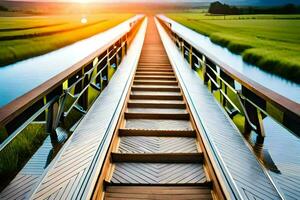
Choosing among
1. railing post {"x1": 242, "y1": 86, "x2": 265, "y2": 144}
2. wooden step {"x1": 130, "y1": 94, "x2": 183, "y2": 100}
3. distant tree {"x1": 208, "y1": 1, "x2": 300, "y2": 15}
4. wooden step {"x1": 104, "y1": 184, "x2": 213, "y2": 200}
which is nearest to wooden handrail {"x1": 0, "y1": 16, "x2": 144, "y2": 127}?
wooden step {"x1": 104, "y1": 184, "x2": 213, "y2": 200}

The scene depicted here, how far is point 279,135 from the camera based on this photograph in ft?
21.3

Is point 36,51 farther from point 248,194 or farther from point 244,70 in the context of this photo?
point 248,194

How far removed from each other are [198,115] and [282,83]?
445 inches

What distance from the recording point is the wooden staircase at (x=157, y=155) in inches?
129

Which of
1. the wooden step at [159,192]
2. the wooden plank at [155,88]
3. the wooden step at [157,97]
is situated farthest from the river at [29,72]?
the wooden step at [159,192]

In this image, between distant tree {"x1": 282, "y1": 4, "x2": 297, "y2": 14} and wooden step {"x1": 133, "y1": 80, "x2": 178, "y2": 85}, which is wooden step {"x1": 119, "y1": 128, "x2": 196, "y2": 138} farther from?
distant tree {"x1": 282, "y1": 4, "x2": 297, "y2": 14}

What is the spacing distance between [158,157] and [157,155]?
0.03 meters

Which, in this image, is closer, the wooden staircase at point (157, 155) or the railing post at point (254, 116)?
the wooden staircase at point (157, 155)

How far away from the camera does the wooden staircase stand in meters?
3.29

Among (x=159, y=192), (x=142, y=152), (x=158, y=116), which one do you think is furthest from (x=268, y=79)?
(x=159, y=192)

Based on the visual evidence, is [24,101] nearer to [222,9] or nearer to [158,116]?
[158,116]

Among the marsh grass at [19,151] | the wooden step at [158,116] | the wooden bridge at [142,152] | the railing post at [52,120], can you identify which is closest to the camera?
the wooden bridge at [142,152]

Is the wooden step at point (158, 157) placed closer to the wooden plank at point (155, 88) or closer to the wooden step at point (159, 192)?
the wooden step at point (159, 192)

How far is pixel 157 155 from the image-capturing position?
394 cm
